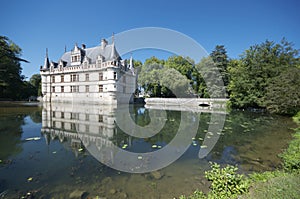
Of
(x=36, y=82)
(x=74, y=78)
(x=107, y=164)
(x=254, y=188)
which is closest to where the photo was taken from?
(x=254, y=188)

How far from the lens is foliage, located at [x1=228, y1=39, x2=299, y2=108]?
2042 cm

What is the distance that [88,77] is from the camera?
94.6 ft

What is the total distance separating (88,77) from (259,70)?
98.3ft

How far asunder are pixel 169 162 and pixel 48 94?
36841mm

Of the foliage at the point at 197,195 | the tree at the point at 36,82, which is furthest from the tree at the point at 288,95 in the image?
the tree at the point at 36,82

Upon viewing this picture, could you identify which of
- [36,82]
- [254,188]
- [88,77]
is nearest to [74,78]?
[88,77]

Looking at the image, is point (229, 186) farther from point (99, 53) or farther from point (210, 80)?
point (210, 80)

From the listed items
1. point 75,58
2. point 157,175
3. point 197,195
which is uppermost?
point 75,58

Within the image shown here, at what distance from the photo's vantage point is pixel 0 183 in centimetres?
306

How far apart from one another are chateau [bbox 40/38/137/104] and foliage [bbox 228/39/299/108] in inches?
825

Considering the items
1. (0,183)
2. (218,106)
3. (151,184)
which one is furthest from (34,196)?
(218,106)

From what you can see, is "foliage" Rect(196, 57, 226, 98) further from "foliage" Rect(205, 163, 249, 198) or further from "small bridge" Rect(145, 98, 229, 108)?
"foliage" Rect(205, 163, 249, 198)

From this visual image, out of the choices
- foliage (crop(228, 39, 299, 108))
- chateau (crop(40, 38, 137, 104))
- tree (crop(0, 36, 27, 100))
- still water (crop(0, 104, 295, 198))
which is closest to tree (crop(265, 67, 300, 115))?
foliage (crop(228, 39, 299, 108))

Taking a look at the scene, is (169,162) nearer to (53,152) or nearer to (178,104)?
(53,152)
